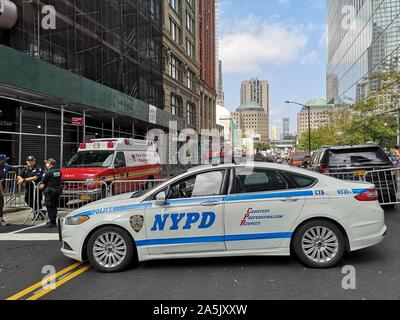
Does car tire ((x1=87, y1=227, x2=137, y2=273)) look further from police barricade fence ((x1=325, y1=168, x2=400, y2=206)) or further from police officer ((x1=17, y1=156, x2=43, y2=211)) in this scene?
police barricade fence ((x1=325, y1=168, x2=400, y2=206))

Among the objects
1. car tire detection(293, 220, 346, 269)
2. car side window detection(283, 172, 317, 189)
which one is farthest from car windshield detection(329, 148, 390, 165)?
car tire detection(293, 220, 346, 269)

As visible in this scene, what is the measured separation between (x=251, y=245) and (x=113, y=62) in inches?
795

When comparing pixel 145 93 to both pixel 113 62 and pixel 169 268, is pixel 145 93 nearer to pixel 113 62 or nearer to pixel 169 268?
pixel 113 62

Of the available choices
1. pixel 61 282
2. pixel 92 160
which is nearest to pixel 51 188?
pixel 92 160

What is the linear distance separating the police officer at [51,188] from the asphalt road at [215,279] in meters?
2.65

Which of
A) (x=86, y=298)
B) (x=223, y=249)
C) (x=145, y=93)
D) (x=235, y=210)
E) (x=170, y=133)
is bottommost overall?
(x=86, y=298)

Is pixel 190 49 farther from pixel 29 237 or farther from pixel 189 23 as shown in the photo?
pixel 29 237

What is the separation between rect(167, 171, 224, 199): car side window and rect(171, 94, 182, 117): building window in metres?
35.6

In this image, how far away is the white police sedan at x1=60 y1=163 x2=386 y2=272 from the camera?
5121mm

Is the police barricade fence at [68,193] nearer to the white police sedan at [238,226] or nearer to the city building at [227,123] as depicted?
the white police sedan at [238,226]

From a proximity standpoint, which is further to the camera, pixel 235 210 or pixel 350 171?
pixel 350 171

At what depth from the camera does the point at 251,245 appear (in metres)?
5.16
